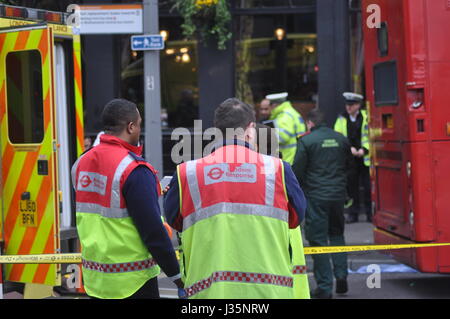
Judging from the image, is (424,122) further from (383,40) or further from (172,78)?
(172,78)

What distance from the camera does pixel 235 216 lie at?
12.7ft

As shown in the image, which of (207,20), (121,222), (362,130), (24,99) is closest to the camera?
(121,222)

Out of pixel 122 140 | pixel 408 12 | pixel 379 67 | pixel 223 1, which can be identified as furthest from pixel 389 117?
pixel 223 1

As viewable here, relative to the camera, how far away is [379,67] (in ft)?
29.2

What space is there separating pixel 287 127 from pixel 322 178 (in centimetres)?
285

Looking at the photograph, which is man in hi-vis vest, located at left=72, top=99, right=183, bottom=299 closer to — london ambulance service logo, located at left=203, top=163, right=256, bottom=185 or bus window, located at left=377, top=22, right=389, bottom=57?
london ambulance service logo, located at left=203, top=163, right=256, bottom=185

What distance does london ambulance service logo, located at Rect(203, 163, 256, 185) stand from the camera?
391 centimetres

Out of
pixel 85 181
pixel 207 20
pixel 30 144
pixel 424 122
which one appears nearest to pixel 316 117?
pixel 424 122

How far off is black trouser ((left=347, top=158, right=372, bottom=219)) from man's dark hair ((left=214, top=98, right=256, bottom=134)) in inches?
361

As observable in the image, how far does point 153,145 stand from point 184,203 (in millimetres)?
7370

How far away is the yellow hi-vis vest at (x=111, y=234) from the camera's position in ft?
14.8

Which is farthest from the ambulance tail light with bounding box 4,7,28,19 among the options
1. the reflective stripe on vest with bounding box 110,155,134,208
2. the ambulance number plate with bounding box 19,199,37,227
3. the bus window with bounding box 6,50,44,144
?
the reflective stripe on vest with bounding box 110,155,134,208

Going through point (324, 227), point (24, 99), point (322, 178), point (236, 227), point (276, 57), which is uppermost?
point (276, 57)

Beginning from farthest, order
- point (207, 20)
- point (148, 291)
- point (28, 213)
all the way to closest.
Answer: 1. point (207, 20)
2. point (28, 213)
3. point (148, 291)
